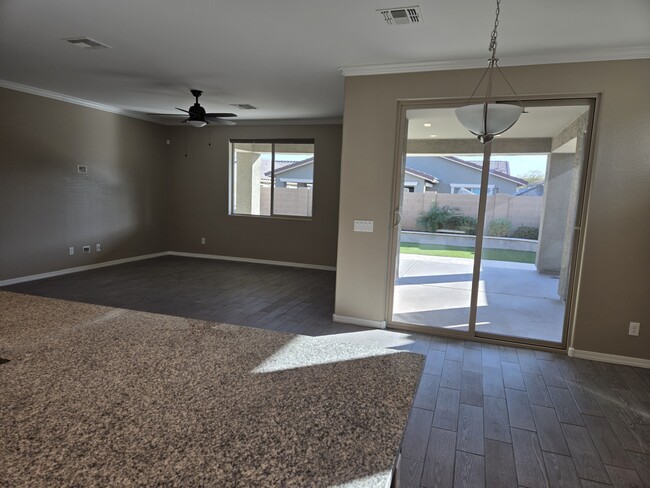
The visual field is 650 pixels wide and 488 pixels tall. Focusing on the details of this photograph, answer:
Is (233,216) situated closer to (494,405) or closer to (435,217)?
(435,217)

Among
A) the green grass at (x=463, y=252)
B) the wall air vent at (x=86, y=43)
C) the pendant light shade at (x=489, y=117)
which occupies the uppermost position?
the wall air vent at (x=86, y=43)

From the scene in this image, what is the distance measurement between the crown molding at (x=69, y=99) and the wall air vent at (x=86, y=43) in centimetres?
233

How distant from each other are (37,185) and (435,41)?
5.58 m

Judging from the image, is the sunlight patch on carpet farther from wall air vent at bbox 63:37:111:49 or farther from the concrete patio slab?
wall air vent at bbox 63:37:111:49

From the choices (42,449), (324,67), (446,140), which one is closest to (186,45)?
(324,67)

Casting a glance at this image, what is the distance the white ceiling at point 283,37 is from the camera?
2666 mm

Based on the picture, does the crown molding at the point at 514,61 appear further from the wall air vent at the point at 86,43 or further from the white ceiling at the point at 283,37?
the wall air vent at the point at 86,43

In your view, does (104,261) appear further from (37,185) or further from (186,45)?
(186,45)

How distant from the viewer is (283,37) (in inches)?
127

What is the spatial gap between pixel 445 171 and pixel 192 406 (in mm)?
3602

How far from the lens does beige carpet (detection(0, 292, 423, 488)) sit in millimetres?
737

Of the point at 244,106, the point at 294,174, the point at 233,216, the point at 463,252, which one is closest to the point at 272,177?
the point at 294,174

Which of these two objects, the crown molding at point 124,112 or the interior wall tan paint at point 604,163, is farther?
the crown molding at point 124,112

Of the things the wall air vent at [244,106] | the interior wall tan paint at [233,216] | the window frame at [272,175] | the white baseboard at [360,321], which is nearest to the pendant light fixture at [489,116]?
the white baseboard at [360,321]
